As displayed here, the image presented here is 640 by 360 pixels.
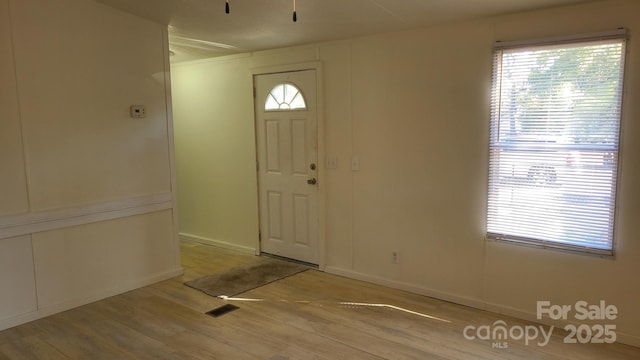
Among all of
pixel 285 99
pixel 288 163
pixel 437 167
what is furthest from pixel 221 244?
pixel 437 167

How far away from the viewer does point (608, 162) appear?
A: 9.56 feet

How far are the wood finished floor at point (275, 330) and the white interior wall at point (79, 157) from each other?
12.1 inches

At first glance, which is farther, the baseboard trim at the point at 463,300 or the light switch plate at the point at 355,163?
the light switch plate at the point at 355,163

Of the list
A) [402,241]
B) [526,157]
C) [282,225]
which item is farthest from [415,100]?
[282,225]

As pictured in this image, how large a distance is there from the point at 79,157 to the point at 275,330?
6.97 feet

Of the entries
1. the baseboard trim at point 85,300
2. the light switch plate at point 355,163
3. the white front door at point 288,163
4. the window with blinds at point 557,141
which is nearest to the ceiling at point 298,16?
the window with blinds at point 557,141

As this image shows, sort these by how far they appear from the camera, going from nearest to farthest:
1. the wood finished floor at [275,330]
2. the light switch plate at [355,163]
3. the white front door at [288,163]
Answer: the wood finished floor at [275,330] < the light switch plate at [355,163] < the white front door at [288,163]

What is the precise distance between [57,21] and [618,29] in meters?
3.99

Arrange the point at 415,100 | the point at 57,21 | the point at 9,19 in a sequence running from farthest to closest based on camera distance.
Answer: the point at 415,100
the point at 57,21
the point at 9,19

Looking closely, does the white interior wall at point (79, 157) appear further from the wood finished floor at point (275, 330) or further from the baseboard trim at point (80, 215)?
the wood finished floor at point (275, 330)

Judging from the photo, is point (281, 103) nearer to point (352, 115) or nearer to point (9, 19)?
point (352, 115)

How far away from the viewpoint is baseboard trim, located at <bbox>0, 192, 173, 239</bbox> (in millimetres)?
3223

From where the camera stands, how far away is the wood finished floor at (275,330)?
2875 millimetres

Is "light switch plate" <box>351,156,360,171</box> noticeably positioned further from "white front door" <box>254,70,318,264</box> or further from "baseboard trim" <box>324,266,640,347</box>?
"baseboard trim" <box>324,266,640,347</box>
